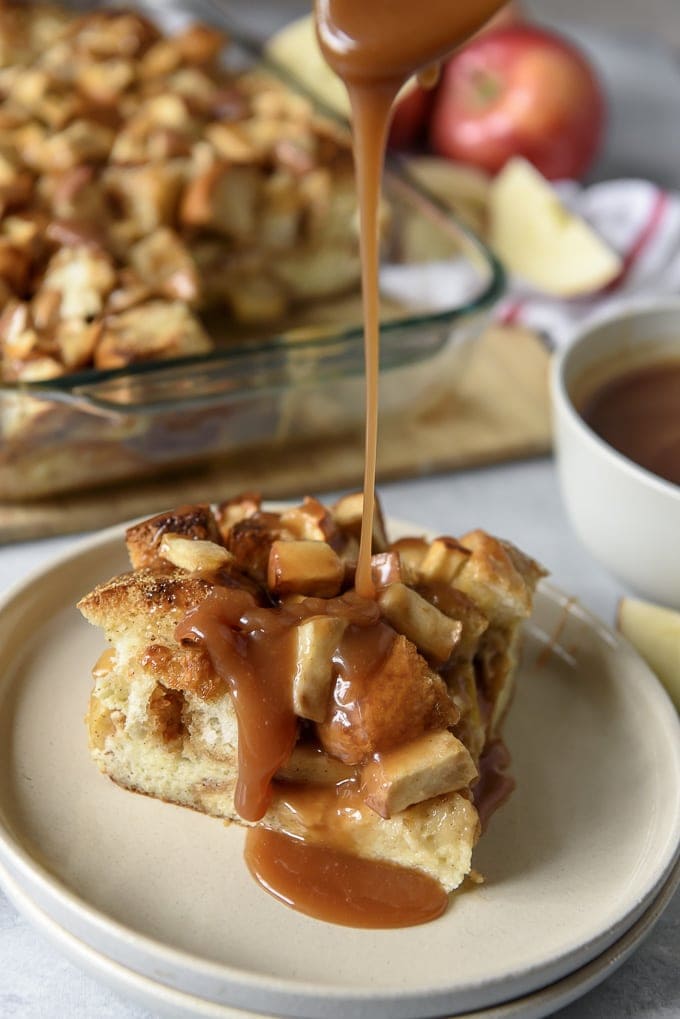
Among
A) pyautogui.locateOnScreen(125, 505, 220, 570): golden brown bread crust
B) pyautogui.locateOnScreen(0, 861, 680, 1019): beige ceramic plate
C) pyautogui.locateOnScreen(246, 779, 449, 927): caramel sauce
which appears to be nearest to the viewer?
pyautogui.locateOnScreen(0, 861, 680, 1019): beige ceramic plate

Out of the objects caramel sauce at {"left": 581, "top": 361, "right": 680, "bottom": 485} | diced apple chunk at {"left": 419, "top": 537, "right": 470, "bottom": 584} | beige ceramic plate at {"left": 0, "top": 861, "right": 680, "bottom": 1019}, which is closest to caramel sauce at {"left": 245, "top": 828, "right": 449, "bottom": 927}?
beige ceramic plate at {"left": 0, "top": 861, "right": 680, "bottom": 1019}

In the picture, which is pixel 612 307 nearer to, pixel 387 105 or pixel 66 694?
pixel 387 105

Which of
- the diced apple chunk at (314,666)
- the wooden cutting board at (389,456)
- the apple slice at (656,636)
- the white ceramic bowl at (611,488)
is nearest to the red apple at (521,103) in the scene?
the wooden cutting board at (389,456)

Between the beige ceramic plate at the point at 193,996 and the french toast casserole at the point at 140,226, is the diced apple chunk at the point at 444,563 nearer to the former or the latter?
the beige ceramic plate at the point at 193,996

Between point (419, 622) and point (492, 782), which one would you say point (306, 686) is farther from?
point (492, 782)

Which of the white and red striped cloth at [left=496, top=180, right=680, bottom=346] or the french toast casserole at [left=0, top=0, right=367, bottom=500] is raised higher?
the french toast casserole at [left=0, top=0, right=367, bottom=500]

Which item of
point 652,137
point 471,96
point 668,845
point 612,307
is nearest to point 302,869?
point 668,845

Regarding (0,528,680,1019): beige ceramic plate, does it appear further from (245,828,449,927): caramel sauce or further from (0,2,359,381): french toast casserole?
(0,2,359,381): french toast casserole
